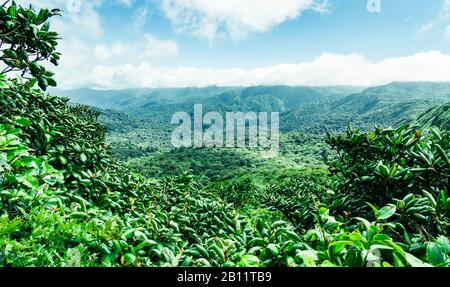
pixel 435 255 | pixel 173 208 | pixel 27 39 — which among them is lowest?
pixel 173 208

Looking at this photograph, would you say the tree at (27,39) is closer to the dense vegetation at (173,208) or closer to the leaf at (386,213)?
the dense vegetation at (173,208)

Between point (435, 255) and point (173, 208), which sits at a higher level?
point (435, 255)

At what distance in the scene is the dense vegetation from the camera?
2.14 m

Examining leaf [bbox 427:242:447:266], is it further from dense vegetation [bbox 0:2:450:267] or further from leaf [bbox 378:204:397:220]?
leaf [bbox 378:204:397:220]

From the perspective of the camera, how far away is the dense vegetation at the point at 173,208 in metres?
2.14

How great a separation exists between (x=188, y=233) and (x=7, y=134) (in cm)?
222

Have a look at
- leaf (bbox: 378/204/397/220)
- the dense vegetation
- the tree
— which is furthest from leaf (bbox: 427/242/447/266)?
the tree

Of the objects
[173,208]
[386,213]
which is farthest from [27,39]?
[386,213]

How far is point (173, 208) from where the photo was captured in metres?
3.94

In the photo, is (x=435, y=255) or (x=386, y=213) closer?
(x=435, y=255)

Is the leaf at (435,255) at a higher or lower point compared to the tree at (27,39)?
lower

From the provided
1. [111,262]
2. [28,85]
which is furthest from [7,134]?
[28,85]

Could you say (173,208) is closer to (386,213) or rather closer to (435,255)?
(386,213)

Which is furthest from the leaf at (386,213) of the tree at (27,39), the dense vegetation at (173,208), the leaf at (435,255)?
the tree at (27,39)
